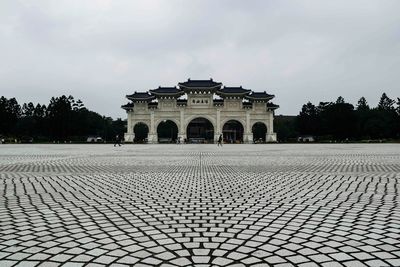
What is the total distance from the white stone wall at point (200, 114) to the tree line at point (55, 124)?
14.6 m

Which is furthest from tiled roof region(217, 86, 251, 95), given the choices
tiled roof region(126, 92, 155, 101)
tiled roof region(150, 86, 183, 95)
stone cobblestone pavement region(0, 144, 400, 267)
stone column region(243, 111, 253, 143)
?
stone cobblestone pavement region(0, 144, 400, 267)

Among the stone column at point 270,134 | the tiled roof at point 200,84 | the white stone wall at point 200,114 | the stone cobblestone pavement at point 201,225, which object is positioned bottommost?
the stone cobblestone pavement at point 201,225

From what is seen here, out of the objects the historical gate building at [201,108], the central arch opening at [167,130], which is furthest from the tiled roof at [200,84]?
the central arch opening at [167,130]

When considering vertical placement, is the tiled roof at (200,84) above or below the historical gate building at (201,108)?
above

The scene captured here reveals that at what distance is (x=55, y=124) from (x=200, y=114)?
3138 centimetres

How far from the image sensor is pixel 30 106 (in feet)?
357

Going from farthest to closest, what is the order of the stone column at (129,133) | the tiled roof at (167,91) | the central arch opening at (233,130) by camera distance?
the central arch opening at (233,130) → the stone column at (129,133) → the tiled roof at (167,91)

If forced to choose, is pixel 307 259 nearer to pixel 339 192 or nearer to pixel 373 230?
pixel 373 230

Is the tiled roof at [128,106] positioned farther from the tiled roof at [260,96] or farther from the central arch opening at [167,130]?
the tiled roof at [260,96]

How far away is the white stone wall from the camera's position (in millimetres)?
68375

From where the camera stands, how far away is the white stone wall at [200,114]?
68.4 metres

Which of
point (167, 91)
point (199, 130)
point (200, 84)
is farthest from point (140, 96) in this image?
point (199, 130)

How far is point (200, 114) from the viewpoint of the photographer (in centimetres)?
6869

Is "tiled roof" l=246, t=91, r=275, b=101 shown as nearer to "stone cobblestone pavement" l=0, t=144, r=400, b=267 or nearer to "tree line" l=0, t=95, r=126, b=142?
"tree line" l=0, t=95, r=126, b=142
